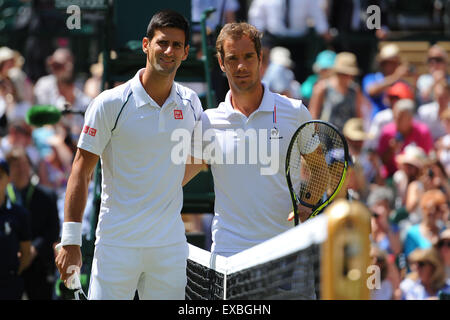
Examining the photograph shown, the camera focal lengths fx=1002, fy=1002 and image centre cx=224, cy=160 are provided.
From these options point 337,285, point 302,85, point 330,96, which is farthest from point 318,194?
point 302,85

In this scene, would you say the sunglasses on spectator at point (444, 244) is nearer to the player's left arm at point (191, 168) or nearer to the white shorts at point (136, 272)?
the player's left arm at point (191, 168)

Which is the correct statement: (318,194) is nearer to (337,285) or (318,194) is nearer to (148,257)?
(148,257)

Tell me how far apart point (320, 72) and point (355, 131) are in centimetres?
148

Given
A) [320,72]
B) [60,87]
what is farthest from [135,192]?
[60,87]

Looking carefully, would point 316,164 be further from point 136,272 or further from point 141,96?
point 136,272

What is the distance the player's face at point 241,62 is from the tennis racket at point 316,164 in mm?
400

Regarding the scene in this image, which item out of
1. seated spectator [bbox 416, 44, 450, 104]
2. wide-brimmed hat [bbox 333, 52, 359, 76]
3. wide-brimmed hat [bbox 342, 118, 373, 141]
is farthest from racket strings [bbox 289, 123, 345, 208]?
seated spectator [bbox 416, 44, 450, 104]

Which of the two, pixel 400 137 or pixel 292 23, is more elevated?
pixel 292 23

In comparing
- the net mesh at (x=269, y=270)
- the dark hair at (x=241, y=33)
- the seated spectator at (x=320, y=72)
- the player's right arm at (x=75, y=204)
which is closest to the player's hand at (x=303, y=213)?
the net mesh at (x=269, y=270)

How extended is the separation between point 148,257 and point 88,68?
8.86m

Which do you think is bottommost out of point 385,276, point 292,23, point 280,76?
point 385,276

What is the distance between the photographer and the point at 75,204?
4.83 meters

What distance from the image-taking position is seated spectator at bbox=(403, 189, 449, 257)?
28.5 ft

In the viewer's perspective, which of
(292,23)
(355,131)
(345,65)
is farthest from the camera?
(292,23)
